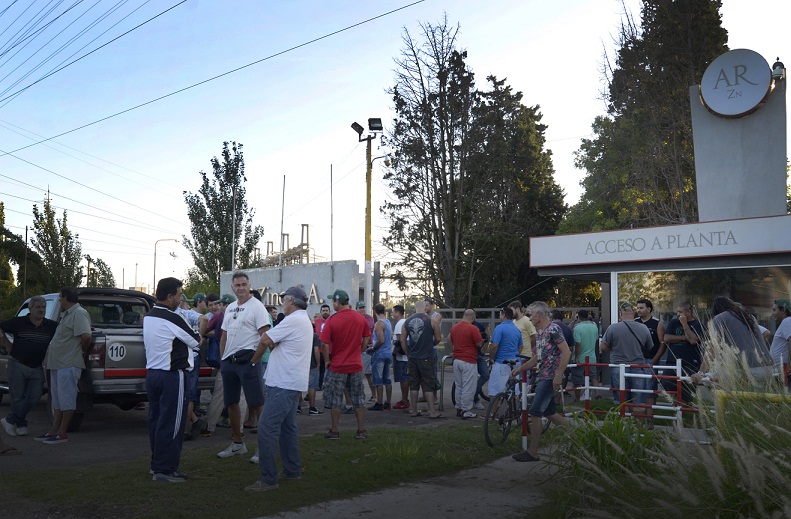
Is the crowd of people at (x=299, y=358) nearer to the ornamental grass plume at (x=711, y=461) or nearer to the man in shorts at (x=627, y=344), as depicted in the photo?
the man in shorts at (x=627, y=344)

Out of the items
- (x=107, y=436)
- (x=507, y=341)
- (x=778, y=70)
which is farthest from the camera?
(x=778, y=70)

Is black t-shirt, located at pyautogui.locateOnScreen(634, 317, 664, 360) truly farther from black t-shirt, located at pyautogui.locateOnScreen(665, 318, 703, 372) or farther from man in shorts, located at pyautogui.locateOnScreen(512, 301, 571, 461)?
man in shorts, located at pyautogui.locateOnScreen(512, 301, 571, 461)

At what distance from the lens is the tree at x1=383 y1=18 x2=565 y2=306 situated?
133 ft

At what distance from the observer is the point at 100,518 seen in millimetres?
6020

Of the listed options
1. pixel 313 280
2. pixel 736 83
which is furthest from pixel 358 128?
pixel 736 83

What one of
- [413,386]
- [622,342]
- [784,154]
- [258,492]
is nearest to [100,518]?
[258,492]

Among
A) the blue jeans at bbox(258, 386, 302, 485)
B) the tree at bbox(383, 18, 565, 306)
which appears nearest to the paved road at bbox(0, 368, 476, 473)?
the blue jeans at bbox(258, 386, 302, 485)

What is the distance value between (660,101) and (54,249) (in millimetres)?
34880

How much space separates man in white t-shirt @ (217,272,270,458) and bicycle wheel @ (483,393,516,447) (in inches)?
119

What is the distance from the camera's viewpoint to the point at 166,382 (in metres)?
7.28

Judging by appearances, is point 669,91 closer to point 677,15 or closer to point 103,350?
point 677,15

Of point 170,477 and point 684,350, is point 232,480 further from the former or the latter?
point 684,350

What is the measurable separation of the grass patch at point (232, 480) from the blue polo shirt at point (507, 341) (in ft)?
8.66

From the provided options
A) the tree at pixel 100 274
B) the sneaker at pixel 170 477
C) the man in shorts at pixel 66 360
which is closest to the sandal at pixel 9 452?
the man in shorts at pixel 66 360
